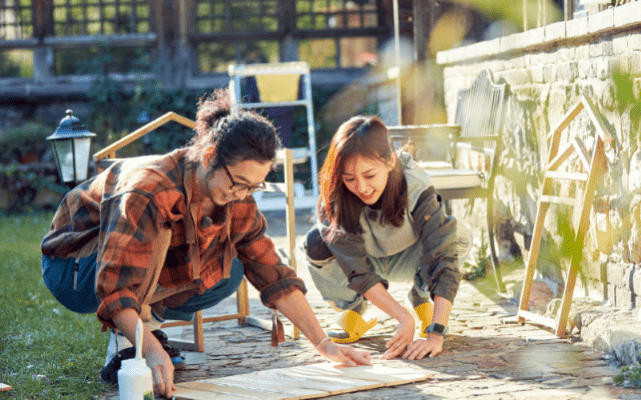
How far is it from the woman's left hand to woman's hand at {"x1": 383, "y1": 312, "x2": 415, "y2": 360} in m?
0.03

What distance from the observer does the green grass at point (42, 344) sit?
254 centimetres

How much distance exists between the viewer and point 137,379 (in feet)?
6.23

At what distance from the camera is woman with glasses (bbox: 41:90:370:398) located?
A: 7.03 ft

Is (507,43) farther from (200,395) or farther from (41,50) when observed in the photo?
(41,50)

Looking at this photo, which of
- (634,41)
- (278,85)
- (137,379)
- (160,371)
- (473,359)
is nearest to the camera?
(137,379)

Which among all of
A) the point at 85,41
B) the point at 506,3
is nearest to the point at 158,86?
the point at 85,41

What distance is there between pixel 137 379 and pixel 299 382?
70 cm

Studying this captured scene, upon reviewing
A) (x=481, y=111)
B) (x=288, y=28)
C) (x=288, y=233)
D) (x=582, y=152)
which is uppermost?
(x=288, y=28)

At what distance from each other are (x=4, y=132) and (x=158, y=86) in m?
1.93

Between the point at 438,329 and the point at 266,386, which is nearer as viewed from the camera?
the point at 266,386

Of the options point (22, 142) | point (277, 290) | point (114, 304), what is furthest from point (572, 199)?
point (22, 142)

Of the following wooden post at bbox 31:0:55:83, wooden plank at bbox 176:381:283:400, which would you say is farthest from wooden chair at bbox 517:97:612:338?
wooden post at bbox 31:0:55:83

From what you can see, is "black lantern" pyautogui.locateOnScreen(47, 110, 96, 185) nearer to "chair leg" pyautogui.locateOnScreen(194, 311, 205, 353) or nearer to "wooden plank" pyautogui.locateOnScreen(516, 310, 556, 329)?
"chair leg" pyautogui.locateOnScreen(194, 311, 205, 353)

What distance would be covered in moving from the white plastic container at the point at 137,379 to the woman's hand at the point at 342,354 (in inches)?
28.5
